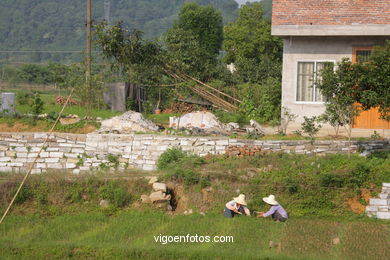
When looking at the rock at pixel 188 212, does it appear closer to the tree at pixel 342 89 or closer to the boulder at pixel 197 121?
the boulder at pixel 197 121

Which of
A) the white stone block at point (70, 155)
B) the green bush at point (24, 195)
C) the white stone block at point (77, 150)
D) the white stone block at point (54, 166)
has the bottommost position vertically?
the green bush at point (24, 195)

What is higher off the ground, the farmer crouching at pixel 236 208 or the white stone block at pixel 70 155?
the white stone block at pixel 70 155

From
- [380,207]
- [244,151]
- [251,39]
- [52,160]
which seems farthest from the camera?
[251,39]

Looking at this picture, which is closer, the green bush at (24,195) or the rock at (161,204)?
the rock at (161,204)

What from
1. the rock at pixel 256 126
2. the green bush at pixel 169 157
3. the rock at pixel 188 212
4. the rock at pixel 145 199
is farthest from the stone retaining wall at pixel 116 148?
the rock at pixel 188 212

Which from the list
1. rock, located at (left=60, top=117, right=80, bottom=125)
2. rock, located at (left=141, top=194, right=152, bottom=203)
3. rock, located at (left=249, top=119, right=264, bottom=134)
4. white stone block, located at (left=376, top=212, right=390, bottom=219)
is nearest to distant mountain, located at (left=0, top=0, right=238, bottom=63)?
rock, located at (left=60, top=117, right=80, bottom=125)

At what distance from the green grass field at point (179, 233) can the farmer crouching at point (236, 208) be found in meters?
0.27

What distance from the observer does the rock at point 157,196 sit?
1472cm

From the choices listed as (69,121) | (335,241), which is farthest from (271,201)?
(69,121)

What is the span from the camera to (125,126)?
18734mm

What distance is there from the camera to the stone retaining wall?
17.2 metres

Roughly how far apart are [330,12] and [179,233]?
960 cm

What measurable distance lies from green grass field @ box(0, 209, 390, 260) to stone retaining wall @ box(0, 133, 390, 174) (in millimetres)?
3127

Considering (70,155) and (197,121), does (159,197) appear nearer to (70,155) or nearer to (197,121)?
(70,155)
